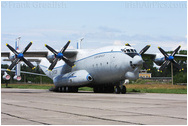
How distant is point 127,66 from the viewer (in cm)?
3061

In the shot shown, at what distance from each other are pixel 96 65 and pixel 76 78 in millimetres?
3019

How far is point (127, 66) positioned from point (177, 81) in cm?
5848

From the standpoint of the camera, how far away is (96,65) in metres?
34.2

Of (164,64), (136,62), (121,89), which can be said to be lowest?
(121,89)

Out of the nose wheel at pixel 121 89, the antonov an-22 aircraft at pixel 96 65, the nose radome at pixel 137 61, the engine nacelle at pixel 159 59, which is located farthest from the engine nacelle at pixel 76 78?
the engine nacelle at pixel 159 59

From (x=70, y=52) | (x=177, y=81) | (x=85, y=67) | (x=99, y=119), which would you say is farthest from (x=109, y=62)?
(x=177, y=81)

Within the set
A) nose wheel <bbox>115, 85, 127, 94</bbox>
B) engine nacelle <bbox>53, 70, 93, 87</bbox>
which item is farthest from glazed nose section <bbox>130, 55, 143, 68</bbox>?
engine nacelle <bbox>53, 70, 93, 87</bbox>

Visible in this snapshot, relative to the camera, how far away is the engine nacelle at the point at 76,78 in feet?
114

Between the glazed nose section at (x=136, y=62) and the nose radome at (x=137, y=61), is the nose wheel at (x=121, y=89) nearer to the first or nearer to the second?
the glazed nose section at (x=136, y=62)

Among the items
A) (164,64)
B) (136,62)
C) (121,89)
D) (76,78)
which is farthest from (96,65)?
(164,64)

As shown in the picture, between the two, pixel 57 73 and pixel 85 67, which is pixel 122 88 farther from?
pixel 57 73

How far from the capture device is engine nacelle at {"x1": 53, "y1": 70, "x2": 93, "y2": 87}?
114 ft

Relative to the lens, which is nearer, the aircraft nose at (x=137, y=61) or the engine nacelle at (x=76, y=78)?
the aircraft nose at (x=137, y=61)

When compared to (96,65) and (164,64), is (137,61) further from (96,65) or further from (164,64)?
(164,64)
